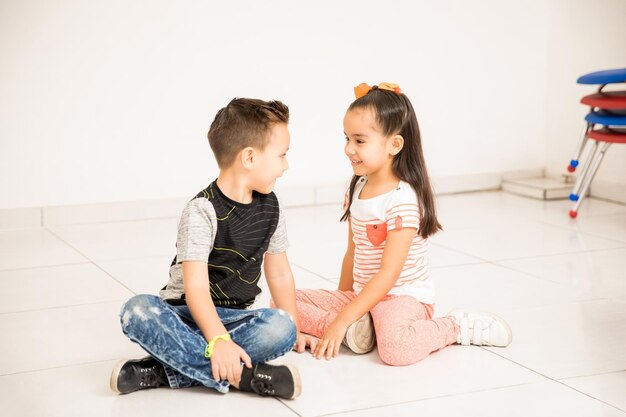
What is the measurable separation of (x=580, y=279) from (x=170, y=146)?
5.74 ft

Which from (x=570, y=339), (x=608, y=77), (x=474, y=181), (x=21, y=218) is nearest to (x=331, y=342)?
(x=570, y=339)

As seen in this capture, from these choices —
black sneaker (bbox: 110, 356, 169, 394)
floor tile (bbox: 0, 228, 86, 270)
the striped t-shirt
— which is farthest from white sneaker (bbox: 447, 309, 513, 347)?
floor tile (bbox: 0, 228, 86, 270)

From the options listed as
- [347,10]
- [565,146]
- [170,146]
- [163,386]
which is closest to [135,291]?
[163,386]

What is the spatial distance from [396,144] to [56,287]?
1.08 m

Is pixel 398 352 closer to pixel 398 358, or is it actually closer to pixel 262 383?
pixel 398 358

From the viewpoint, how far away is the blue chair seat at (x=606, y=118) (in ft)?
10.1

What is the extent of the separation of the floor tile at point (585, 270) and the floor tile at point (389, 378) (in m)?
0.62

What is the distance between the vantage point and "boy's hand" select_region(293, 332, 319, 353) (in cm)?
189

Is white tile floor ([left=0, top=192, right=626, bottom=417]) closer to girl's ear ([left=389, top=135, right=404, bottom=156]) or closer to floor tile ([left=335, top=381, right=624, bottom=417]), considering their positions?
floor tile ([left=335, top=381, right=624, bottom=417])

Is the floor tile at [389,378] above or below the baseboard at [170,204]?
above

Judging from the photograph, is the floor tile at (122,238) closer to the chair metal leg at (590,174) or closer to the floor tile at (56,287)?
the floor tile at (56,287)

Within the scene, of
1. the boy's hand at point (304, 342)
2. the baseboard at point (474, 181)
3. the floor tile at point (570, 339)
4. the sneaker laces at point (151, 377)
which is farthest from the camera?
the baseboard at point (474, 181)

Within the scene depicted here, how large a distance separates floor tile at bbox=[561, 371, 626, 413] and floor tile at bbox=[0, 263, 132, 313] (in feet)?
3.96

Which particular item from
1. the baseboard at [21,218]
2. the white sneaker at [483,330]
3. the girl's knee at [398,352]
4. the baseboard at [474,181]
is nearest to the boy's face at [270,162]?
the girl's knee at [398,352]
